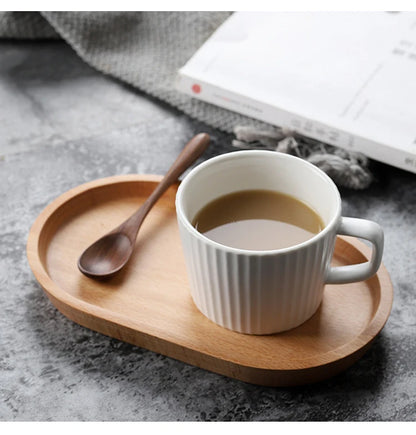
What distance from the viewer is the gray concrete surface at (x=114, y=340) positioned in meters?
0.69

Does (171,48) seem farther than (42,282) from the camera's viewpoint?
Yes

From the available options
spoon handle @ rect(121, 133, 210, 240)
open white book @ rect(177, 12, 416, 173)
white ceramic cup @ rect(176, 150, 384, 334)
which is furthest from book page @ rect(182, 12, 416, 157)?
white ceramic cup @ rect(176, 150, 384, 334)

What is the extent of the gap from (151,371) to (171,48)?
66 cm

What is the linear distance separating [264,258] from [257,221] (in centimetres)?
11

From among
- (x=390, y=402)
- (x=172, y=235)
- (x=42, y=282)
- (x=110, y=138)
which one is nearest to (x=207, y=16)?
(x=110, y=138)

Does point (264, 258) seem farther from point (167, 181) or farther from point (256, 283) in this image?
point (167, 181)

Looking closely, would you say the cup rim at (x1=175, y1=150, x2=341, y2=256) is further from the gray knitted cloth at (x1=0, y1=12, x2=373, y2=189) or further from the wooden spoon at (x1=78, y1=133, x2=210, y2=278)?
the gray knitted cloth at (x1=0, y1=12, x2=373, y2=189)

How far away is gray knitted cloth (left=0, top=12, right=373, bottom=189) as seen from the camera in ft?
3.70

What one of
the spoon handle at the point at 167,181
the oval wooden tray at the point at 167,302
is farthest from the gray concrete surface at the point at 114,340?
the spoon handle at the point at 167,181

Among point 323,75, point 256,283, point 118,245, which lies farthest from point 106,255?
point 323,75

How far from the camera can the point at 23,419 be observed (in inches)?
27.1

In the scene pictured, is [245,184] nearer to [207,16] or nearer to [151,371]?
[151,371]

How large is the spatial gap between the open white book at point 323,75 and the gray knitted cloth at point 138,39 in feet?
0.13

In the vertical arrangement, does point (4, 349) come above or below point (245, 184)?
below
